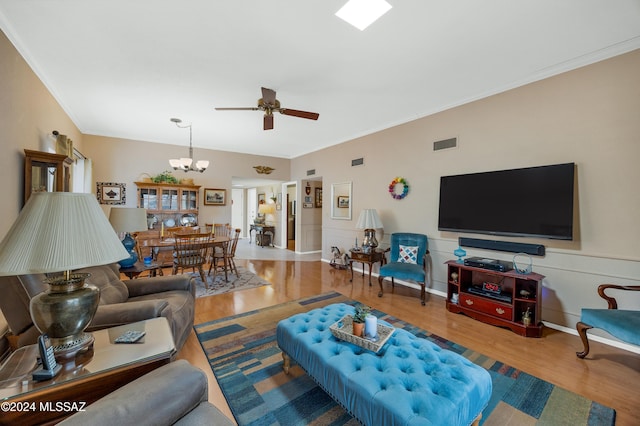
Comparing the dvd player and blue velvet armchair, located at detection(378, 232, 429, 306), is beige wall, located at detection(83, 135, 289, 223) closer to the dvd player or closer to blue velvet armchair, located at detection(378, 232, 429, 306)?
blue velvet armchair, located at detection(378, 232, 429, 306)

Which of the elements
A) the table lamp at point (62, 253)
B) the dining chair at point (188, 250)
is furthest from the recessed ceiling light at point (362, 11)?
the dining chair at point (188, 250)

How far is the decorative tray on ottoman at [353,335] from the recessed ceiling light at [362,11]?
2.48 metres

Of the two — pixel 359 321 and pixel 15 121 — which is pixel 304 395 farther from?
pixel 15 121

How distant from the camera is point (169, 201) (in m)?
5.85

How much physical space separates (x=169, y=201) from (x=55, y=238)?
17.6ft

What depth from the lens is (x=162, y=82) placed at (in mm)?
3223

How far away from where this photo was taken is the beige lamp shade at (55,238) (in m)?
1.01

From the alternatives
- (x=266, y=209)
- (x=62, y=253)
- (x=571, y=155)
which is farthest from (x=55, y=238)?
(x=266, y=209)

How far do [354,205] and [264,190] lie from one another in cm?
527

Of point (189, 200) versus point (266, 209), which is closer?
point (189, 200)

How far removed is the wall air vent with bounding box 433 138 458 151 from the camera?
3.80 m

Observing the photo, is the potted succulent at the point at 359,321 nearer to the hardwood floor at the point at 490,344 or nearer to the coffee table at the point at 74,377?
the hardwood floor at the point at 490,344

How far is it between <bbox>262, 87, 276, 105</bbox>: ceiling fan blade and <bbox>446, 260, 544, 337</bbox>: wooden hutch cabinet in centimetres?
315

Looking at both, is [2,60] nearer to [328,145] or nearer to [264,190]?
[328,145]
